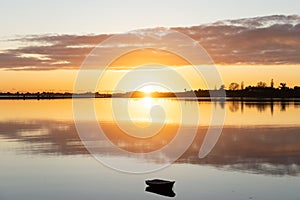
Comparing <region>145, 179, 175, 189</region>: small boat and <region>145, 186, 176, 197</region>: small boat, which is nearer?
<region>145, 186, 176, 197</region>: small boat

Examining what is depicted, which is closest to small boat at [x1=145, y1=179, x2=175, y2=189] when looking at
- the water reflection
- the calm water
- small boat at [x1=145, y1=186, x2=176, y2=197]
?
small boat at [x1=145, y1=186, x2=176, y2=197]

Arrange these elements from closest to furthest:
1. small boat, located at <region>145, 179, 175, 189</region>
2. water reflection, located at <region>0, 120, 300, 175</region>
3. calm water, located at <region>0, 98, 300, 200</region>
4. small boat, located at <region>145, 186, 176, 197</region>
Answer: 1. small boat, located at <region>145, 186, 176, 197</region>
2. small boat, located at <region>145, 179, 175, 189</region>
3. calm water, located at <region>0, 98, 300, 200</region>
4. water reflection, located at <region>0, 120, 300, 175</region>

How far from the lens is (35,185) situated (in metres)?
18.3

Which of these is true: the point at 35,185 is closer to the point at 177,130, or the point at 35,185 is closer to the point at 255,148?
the point at 255,148

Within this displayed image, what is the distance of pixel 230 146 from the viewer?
1124 inches

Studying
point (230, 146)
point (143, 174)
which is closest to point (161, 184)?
point (143, 174)

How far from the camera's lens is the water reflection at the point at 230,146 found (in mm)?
21891

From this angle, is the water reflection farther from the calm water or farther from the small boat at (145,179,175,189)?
the small boat at (145,179,175,189)

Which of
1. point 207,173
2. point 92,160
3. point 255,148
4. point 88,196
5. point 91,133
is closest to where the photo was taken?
point 88,196

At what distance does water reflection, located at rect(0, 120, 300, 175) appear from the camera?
21.9 meters

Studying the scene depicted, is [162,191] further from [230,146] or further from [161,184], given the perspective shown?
[230,146]

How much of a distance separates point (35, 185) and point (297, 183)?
10322 mm

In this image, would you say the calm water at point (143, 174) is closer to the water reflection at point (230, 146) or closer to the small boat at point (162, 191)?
the water reflection at point (230, 146)

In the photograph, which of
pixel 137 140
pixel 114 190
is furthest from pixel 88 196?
pixel 137 140
